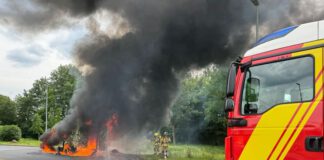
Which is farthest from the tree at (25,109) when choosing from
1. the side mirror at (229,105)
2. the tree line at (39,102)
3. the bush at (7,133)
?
the side mirror at (229,105)

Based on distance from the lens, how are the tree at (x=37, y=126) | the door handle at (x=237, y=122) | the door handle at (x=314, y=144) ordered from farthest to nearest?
the tree at (x=37, y=126), the door handle at (x=237, y=122), the door handle at (x=314, y=144)

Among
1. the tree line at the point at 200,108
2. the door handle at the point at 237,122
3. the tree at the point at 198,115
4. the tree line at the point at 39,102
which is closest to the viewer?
the door handle at the point at 237,122

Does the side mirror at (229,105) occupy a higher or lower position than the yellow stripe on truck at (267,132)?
higher

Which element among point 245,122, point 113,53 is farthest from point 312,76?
point 113,53

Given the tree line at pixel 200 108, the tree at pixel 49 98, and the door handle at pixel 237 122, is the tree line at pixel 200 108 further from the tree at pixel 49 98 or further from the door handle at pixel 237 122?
the tree at pixel 49 98

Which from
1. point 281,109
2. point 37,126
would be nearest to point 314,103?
point 281,109

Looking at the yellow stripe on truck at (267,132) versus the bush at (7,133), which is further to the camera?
the bush at (7,133)

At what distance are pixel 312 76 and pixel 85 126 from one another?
56.7ft

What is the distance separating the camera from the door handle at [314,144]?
3.02 m

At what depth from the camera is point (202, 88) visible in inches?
1059

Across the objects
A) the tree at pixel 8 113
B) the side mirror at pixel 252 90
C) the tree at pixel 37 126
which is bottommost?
the tree at pixel 37 126

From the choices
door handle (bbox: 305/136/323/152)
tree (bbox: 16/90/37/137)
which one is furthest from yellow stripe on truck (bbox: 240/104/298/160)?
tree (bbox: 16/90/37/137)

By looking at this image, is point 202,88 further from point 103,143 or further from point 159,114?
point 103,143

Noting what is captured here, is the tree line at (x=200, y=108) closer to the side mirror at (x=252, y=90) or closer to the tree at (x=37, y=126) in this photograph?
the side mirror at (x=252, y=90)
